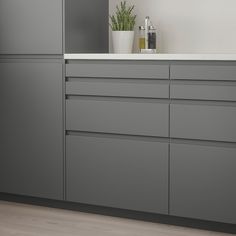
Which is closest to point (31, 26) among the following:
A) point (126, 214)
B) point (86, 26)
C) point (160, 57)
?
point (86, 26)

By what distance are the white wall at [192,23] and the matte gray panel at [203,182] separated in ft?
2.63

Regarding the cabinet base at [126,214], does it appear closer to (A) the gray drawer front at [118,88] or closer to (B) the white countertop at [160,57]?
(A) the gray drawer front at [118,88]

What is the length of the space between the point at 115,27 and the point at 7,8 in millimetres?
687

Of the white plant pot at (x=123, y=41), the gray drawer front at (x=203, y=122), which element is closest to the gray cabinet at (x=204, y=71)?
the gray drawer front at (x=203, y=122)

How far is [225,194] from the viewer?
9.98 feet

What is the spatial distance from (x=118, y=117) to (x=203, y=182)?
601 millimetres

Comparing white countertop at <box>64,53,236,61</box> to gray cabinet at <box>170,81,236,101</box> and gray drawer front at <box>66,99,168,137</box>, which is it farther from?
gray drawer front at <box>66,99,168,137</box>

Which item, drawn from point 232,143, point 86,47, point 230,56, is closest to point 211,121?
point 232,143

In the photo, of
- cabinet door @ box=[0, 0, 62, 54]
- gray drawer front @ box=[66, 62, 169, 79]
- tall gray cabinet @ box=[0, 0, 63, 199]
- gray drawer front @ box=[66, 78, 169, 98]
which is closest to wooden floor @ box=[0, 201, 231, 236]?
tall gray cabinet @ box=[0, 0, 63, 199]

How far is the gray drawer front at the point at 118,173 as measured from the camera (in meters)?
3.21

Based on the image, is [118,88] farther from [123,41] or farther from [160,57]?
[123,41]

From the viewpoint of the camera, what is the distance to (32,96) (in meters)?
3.50

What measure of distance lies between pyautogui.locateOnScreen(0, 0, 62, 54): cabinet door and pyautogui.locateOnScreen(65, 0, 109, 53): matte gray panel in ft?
0.23

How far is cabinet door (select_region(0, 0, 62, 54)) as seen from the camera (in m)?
3.42
